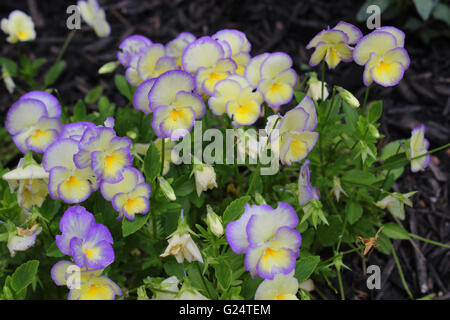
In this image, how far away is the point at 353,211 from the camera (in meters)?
2.29

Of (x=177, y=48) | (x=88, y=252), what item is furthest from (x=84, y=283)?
(x=177, y=48)

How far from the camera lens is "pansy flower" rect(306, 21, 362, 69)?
1.98m

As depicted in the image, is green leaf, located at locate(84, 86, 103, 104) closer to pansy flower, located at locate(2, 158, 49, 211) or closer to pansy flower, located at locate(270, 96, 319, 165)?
pansy flower, located at locate(2, 158, 49, 211)

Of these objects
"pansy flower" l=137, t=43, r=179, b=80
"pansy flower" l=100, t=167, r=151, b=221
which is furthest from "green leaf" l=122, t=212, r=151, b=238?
"pansy flower" l=137, t=43, r=179, b=80

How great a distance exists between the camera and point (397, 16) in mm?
3527

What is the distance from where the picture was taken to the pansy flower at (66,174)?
72.2 inches

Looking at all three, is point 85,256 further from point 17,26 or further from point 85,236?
point 17,26

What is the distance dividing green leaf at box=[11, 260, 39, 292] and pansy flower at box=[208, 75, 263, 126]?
0.87m

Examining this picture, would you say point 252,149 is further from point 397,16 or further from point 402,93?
point 397,16

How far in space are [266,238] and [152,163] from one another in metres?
0.55

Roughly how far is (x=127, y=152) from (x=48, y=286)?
79 centimetres

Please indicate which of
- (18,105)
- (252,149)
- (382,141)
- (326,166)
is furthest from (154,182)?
(382,141)

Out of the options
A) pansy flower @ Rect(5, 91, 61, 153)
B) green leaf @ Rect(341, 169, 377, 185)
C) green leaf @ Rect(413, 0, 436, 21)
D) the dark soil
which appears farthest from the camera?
green leaf @ Rect(413, 0, 436, 21)

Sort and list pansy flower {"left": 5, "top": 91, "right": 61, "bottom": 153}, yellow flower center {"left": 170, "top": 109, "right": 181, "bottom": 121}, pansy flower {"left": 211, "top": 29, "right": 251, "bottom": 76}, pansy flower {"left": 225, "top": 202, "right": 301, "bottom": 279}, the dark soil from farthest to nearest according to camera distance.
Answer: the dark soil
pansy flower {"left": 211, "top": 29, "right": 251, "bottom": 76}
pansy flower {"left": 5, "top": 91, "right": 61, "bottom": 153}
yellow flower center {"left": 170, "top": 109, "right": 181, "bottom": 121}
pansy flower {"left": 225, "top": 202, "right": 301, "bottom": 279}
